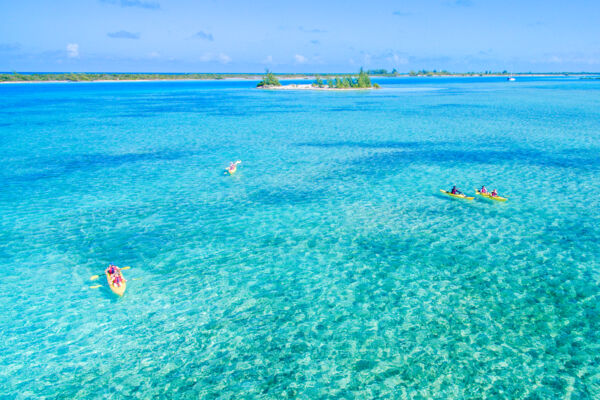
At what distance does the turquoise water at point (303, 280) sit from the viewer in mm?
15812

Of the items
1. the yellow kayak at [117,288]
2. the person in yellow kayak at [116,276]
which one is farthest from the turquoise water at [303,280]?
the person in yellow kayak at [116,276]

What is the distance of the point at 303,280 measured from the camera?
883 inches

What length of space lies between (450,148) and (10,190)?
56.5 m

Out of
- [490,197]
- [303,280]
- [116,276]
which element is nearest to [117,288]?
[116,276]

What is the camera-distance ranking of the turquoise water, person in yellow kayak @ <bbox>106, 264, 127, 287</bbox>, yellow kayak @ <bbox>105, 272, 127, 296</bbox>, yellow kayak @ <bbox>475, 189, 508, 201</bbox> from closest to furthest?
the turquoise water < yellow kayak @ <bbox>105, 272, 127, 296</bbox> < person in yellow kayak @ <bbox>106, 264, 127, 287</bbox> < yellow kayak @ <bbox>475, 189, 508, 201</bbox>

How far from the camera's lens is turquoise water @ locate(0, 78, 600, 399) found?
15.8 meters

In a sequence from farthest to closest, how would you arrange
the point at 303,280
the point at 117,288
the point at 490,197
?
1. the point at 490,197
2. the point at 303,280
3. the point at 117,288

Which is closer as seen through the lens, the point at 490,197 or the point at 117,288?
the point at 117,288

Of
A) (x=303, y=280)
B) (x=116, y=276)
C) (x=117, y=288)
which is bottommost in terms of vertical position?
(x=303, y=280)

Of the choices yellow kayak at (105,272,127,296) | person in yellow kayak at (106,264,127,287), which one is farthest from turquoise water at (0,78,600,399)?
person in yellow kayak at (106,264,127,287)

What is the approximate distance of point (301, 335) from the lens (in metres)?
18.0

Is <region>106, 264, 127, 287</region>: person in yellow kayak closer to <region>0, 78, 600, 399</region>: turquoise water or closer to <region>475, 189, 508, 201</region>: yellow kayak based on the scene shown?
<region>0, 78, 600, 399</region>: turquoise water

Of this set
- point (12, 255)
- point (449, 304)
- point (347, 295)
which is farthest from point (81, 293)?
point (449, 304)

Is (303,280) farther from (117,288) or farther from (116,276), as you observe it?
(116,276)
